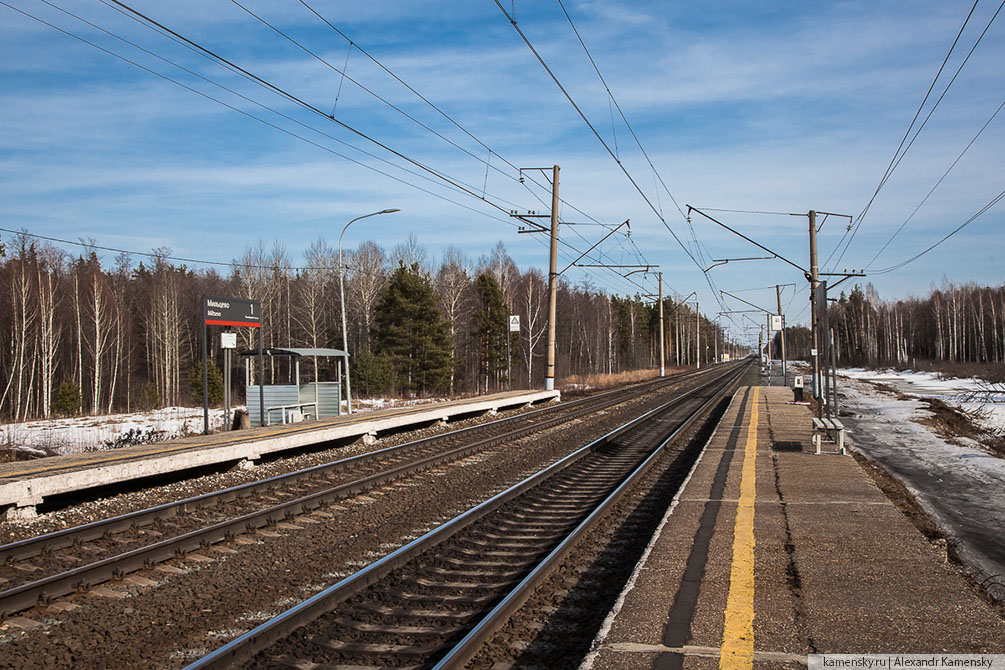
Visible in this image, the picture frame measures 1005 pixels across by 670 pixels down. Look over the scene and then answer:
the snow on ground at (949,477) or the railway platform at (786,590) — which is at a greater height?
the railway platform at (786,590)

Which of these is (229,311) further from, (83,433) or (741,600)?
(741,600)

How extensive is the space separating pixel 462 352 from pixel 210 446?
2457 inches

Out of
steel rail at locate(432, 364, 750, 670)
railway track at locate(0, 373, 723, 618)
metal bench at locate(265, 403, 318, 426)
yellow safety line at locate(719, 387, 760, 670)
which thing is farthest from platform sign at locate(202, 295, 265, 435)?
yellow safety line at locate(719, 387, 760, 670)

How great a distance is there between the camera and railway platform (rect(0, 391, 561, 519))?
9398 millimetres

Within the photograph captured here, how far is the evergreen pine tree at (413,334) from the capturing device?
48.8 metres

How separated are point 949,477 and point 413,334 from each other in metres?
36.5

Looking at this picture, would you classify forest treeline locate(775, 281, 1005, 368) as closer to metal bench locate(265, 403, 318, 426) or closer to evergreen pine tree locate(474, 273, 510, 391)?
evergreen pine tree locate(474, 273, 510, 391)

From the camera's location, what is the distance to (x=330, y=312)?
7256 cm

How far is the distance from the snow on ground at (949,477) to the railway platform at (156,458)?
11.0 meters

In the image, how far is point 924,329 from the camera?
121m

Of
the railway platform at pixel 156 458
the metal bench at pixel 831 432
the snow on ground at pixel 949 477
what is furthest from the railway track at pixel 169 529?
the snow on ground at pixel 949 477

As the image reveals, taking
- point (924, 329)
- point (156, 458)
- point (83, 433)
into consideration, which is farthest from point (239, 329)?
point (924, 329)

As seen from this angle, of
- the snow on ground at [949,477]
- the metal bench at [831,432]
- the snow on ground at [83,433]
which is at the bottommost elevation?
the snow on ground at [949,477]

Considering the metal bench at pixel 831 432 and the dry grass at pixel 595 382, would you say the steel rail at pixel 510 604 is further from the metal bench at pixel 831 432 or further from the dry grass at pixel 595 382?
the dry grass at pixel 595 382
